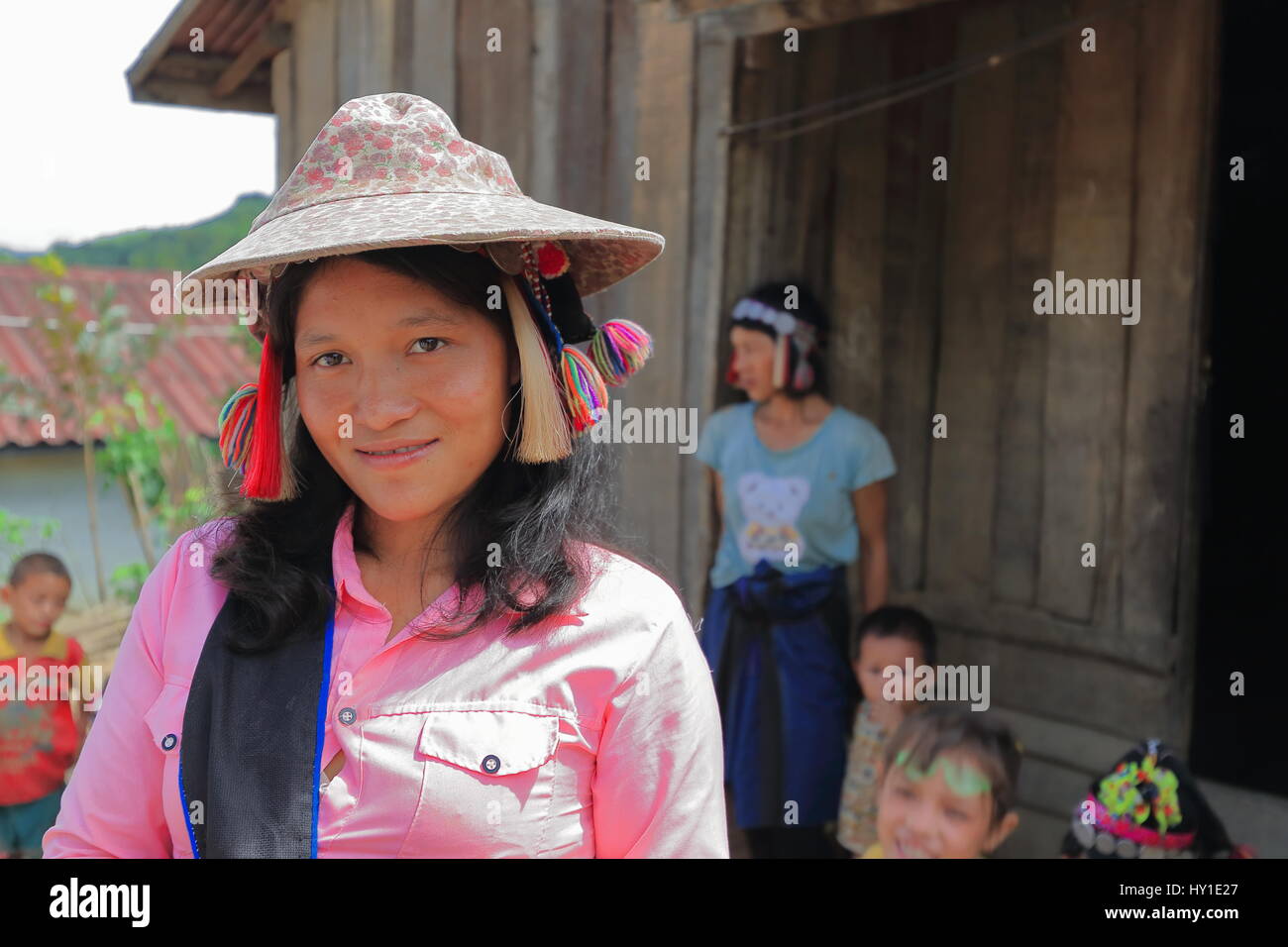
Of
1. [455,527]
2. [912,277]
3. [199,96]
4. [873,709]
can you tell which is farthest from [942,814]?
[199,96]

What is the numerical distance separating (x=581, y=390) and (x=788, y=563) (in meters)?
2.57

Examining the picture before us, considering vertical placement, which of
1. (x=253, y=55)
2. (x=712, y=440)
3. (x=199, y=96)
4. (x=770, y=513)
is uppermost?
(x=253, y=55)

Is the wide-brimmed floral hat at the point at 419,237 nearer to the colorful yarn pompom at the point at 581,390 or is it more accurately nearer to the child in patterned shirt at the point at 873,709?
the colorful yarn pompom at the point at 581,390

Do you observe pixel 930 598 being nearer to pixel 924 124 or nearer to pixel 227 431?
pixel 924 124

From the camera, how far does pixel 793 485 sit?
3967 millimetres

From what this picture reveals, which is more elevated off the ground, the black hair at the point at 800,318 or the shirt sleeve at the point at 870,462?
the black hair at the point at 800,318

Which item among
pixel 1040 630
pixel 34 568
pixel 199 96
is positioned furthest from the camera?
pixel 199 96

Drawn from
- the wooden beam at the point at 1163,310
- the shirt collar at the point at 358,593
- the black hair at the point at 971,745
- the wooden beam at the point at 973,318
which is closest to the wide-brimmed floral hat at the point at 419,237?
the shirt collar at the point at 358,593

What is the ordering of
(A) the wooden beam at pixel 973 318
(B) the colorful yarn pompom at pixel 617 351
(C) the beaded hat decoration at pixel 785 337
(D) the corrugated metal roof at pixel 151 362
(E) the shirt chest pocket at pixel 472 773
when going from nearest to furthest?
(E) the shirt chest pocket at pixel 472 773 < (B) the colorful yarn pompom at pixel 617 351 < (C) the beaded hat decoration at pixel 785 337 < (A) the wooden beam at pixel 973 318 < (D) the corrugated metal roof at pixel 151 362

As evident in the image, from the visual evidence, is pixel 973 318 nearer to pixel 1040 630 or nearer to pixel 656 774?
pixel 1040 630

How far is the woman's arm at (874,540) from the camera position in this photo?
4.01m

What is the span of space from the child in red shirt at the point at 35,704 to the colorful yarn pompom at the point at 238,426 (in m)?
2.92

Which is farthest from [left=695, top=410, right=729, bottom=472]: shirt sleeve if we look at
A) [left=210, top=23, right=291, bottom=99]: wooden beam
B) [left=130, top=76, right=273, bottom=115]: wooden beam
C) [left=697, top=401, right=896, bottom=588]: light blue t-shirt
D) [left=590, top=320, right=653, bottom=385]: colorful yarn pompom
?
[left=130, top=76, right=273, bottom=115]: wooden beam

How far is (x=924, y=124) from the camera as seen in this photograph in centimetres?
477
